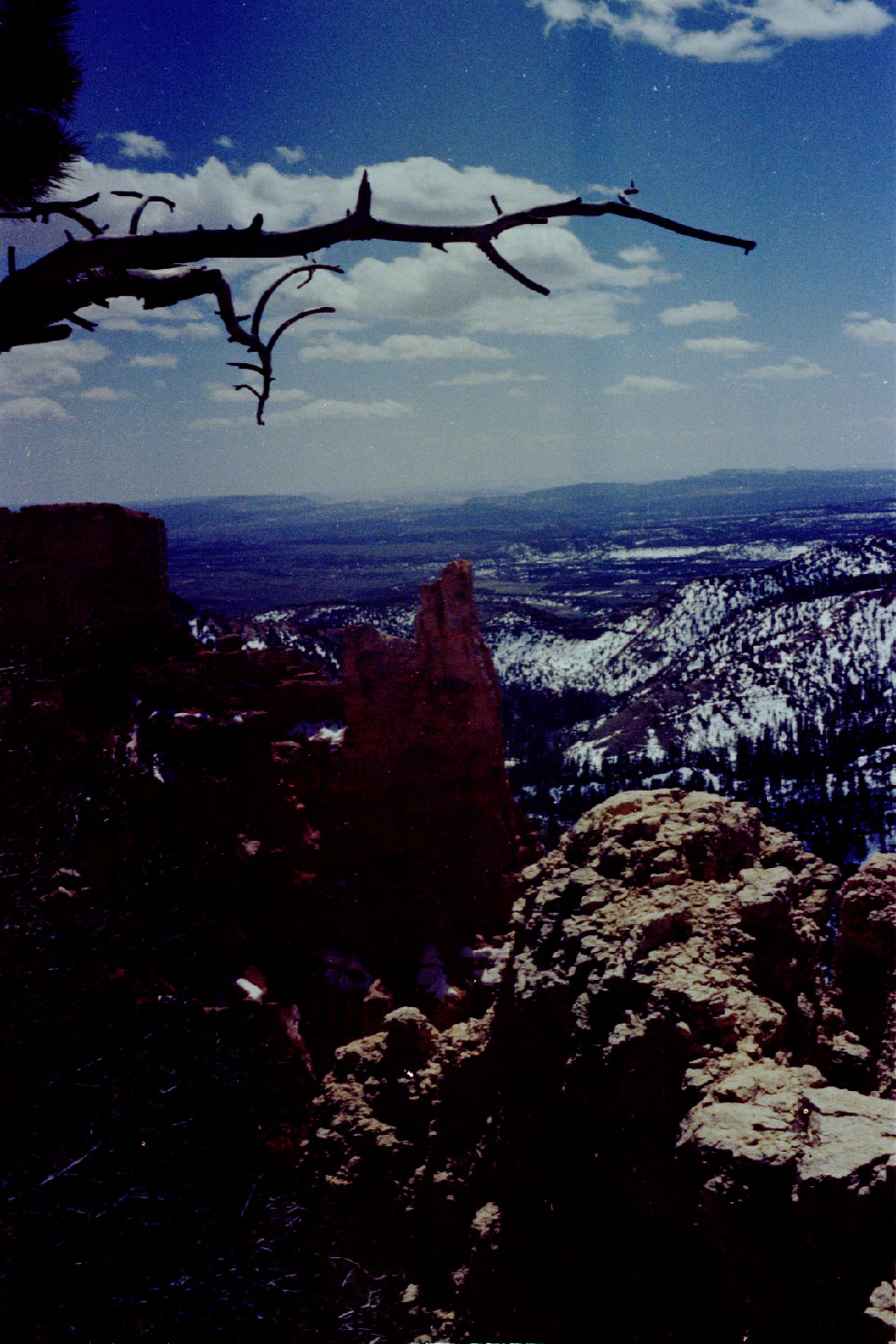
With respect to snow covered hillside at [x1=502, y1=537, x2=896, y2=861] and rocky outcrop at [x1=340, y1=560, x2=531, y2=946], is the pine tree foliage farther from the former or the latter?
snow covered hillside at [x1=502, y1=537, x2=896, y2=861]

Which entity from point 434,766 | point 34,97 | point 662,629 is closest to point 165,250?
point 34,97

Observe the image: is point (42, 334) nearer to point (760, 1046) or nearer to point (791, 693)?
point (760, 1046)

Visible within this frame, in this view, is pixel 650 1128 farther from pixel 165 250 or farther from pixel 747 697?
pixel 747 697

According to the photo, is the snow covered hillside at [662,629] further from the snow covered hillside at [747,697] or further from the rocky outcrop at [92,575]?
the rocky outcrop at [92,575]

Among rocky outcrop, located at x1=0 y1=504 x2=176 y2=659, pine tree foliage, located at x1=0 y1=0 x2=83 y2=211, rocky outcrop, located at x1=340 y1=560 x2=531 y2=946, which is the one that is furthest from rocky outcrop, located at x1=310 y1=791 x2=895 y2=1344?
rocky outcrop, located at x1=340 y1=560 x2=531 y2=946

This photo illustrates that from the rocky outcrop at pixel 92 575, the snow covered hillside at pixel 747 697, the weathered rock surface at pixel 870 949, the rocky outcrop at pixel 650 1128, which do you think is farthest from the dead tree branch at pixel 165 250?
the snow covered hillside at pixel 747 697
